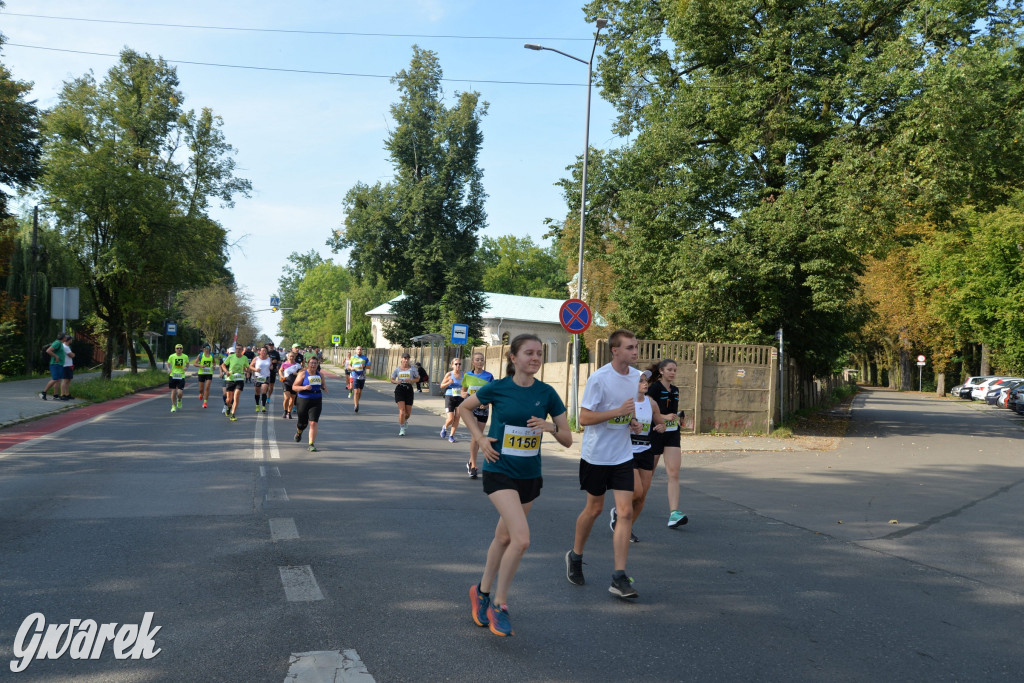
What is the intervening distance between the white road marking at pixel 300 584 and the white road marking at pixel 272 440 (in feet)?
22.6

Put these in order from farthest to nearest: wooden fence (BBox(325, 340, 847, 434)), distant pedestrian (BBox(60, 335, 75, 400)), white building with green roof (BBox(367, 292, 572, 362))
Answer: white building with green roof (BBox(367, 292, 572, 362))
distant pedestrian (BBox(60, 335, 75, 400))
wooden fence (BBox(325, 340, 847, 434))

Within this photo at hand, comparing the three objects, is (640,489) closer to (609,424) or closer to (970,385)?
(609,424)

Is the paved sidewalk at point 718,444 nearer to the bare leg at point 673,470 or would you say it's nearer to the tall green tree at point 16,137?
the bare leg at point 673,470

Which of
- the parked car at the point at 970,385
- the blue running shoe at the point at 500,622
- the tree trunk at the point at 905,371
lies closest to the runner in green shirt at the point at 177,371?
the blue running shoe at the point at 500,622

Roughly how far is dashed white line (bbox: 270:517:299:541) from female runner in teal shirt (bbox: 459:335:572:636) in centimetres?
257

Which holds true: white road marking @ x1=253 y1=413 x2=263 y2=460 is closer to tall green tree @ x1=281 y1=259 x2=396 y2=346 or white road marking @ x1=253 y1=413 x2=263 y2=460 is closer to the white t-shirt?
the white t-shirt

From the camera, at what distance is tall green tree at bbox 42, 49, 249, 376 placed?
97.7 ft

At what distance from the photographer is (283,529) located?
7.53 meters

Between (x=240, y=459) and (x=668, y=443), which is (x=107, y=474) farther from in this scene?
(x=668, y=443)

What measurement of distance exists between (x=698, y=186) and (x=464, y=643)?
19.3 meters

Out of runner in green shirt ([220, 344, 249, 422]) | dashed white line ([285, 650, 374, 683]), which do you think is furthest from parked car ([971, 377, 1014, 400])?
dashed white line ([285, 650, 374, 683])


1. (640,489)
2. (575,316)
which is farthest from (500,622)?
(575,316)

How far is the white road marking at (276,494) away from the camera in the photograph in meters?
9.12

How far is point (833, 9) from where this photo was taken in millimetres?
22172
